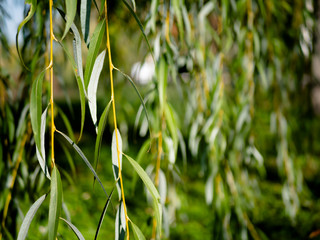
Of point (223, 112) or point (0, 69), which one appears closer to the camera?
point (0, 69)

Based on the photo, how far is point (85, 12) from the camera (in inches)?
22.9

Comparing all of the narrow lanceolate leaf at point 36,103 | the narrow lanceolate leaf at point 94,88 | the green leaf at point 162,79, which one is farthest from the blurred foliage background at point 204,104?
the narrow lanceolate leaf at point 36,103

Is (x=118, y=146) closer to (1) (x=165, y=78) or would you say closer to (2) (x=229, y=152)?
(1) (x=165, y=78)

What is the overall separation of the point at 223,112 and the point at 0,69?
0.69m

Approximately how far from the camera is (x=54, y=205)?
52cm

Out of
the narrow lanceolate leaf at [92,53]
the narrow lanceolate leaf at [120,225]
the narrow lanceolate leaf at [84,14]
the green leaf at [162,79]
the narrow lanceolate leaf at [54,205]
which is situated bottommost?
the narrow lanceolate leaf at [120,225]

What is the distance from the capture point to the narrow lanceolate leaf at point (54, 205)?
1.65 feet

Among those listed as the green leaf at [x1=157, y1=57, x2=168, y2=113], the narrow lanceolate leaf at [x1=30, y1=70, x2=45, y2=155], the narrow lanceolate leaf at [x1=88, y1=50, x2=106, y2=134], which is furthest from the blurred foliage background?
the narrow lanceolate leaf at [x1=30, y1=70, x2=45, y2=155]

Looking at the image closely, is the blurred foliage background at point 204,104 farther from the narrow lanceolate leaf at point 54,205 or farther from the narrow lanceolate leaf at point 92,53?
the narrow lanceolate leaf at point 54,205

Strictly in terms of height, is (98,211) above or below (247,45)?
below

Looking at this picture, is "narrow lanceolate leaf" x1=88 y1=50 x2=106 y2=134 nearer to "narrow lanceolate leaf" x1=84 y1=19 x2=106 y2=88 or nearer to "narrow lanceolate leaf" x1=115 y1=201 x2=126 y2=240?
"narrow lanceolate leaf" x1=84 y1=19 x2=106 y2=88

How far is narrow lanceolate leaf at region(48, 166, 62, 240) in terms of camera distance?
50 centimetres

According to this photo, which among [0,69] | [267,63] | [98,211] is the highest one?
[0,69]

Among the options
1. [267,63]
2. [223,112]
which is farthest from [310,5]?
[223,112]
